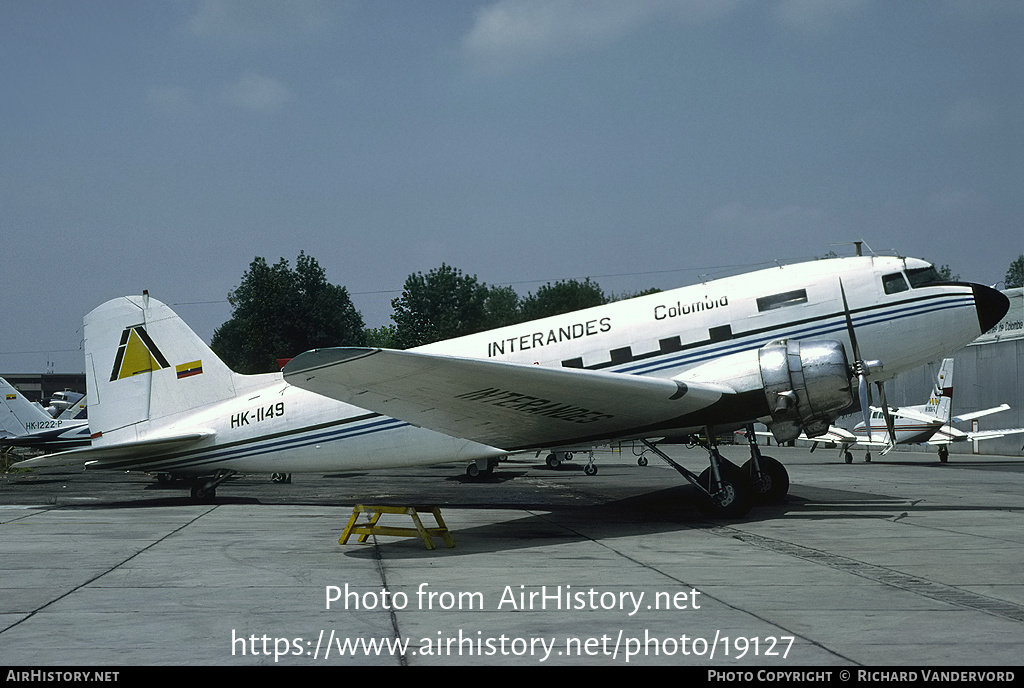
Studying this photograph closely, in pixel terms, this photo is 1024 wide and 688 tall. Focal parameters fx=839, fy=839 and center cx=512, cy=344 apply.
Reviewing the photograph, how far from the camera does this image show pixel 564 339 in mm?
17078

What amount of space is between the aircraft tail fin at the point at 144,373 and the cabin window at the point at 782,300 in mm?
10958

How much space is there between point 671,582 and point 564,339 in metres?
7.82

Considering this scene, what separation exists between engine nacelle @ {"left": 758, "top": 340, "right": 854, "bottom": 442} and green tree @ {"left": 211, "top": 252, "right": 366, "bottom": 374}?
2776 inches

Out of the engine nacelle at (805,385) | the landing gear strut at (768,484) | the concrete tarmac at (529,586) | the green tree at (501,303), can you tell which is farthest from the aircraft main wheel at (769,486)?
the green tree at (501,303)

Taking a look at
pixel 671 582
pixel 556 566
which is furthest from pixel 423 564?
pixel 671 582

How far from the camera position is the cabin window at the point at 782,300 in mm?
16344

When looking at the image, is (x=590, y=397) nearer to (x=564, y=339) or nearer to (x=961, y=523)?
(x=564, y=339)

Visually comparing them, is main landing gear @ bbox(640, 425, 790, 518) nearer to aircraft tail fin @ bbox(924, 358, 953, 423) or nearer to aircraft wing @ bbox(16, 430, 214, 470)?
aircraft wing @ bbox(16, 430, 214, 470)

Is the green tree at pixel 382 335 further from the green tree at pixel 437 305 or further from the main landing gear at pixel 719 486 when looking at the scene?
the main landing gear at pixel 719 486

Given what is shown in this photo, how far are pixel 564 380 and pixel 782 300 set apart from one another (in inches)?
225

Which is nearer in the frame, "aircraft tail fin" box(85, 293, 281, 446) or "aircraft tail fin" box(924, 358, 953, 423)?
"aircraft tail fin" box(85, 293, 281, 446)

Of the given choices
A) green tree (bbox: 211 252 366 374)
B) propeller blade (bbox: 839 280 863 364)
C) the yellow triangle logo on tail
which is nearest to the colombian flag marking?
the yellow triangle logo on tail

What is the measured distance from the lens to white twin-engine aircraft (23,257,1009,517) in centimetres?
1369

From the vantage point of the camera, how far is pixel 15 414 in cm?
3981
